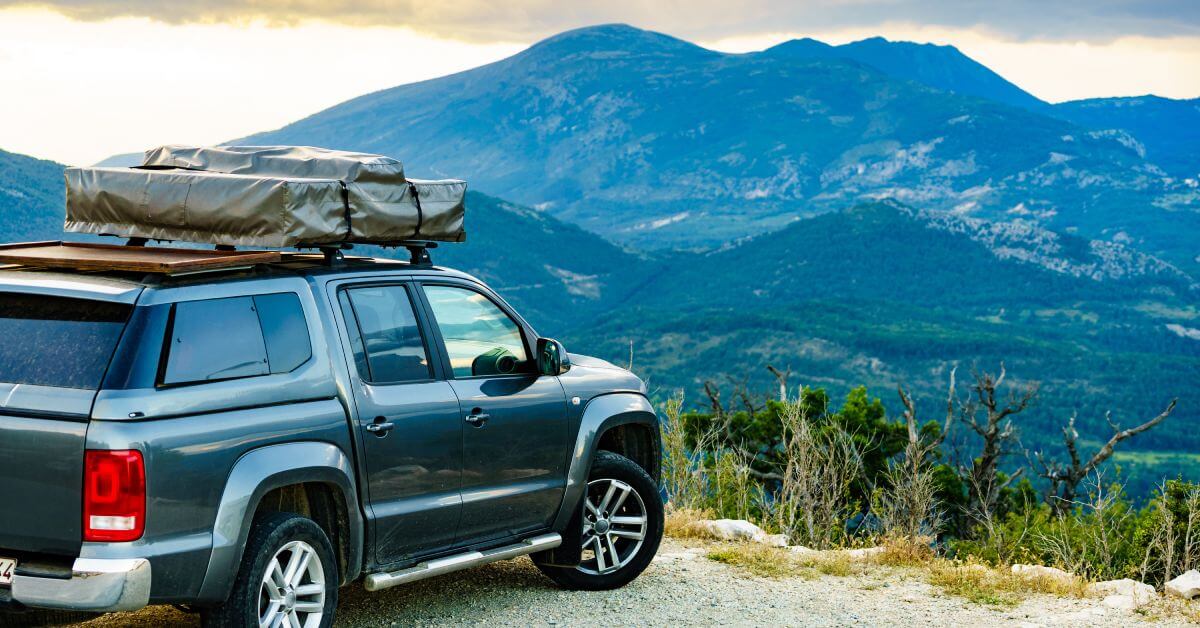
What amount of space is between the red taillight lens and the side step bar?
4.72 ft

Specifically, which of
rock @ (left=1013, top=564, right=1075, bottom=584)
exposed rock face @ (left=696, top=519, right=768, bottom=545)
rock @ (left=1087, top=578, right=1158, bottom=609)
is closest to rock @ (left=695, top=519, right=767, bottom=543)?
exposed rock face @ (left=696, top=519, right=768, bottom=545)

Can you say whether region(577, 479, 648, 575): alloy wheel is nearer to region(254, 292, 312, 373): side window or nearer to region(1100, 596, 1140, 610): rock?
region(254, 292, 312, 373): side window

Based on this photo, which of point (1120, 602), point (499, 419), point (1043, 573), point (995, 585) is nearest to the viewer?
point (499, 419)

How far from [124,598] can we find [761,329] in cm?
15412

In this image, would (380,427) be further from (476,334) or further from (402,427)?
(476,334)

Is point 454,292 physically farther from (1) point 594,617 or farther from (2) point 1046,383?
(2) point 1046,383

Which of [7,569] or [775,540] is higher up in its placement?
[7,569]

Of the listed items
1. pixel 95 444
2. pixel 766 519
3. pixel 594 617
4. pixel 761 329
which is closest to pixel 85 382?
pixel 95 444

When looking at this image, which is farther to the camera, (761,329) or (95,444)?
(761,329)

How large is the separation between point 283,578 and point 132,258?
4.77ft

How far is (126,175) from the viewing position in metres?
5.97

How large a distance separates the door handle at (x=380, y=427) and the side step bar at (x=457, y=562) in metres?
0.66

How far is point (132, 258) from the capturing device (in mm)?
5281

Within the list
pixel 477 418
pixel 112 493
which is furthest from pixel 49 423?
pixel 477 418
